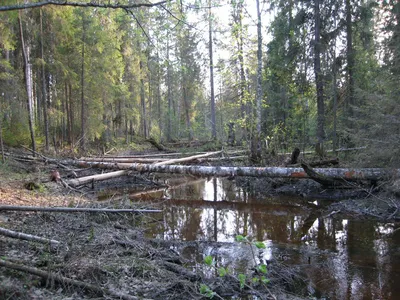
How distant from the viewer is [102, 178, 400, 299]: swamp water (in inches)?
178

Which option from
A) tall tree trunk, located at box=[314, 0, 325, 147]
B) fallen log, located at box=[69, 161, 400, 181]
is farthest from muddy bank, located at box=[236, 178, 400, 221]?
tall tree trunk, located at box=[314, 0, 325, 147]

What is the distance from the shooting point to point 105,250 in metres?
4.77

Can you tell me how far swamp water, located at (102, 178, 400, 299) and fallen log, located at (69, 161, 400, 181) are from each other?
940 mm

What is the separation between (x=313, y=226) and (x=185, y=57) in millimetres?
25923

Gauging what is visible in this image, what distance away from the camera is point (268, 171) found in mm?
10469

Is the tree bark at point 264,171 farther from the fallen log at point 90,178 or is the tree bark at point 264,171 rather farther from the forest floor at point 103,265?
the forest floor at point 103,265

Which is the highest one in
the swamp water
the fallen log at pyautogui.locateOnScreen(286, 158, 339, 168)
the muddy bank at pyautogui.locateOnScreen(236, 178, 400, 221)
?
the fallen log at pyautogui.locateOnScreen(286, 158, 339, 168)

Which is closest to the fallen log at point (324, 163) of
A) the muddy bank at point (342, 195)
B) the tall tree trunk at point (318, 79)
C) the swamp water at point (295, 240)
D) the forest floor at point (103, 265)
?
the muddy bank at point (342, 195)

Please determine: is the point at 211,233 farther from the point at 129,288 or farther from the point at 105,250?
the point at 129,288

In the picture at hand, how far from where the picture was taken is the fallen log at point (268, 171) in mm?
8876

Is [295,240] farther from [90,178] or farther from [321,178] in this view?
[90,178]

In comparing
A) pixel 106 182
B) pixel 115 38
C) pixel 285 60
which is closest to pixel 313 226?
pixel 106 182

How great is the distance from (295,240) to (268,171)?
4.19m

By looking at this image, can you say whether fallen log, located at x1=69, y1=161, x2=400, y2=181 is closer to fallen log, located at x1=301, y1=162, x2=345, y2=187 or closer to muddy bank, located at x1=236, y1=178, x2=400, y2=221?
fallen log, located at x1=301, y1=162, x2=345, y2=187
